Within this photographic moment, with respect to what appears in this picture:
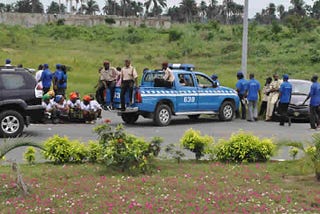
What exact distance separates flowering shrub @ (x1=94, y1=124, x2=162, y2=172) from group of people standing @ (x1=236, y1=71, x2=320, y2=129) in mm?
9575

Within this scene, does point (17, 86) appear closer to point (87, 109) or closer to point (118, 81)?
point (87, 109)

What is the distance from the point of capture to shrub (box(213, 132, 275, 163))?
966 cm

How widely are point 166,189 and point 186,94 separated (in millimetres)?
10689

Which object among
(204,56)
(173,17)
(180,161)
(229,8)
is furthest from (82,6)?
(180,161)

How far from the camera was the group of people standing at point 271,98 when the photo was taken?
56.4 feet

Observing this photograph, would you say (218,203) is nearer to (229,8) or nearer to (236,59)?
(236,59)

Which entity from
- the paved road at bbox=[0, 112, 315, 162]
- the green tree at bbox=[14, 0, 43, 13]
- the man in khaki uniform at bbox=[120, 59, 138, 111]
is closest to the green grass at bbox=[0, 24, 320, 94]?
the paved road at bbox=[0, 112, 315, 162]

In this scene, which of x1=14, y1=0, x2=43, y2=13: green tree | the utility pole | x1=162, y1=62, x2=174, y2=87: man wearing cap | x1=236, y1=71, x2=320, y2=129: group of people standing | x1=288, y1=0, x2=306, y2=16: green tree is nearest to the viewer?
x1=236, y1=71, x2=320, y2=129: group of people standing

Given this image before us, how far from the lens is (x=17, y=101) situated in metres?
14.3

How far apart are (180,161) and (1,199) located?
3529mm

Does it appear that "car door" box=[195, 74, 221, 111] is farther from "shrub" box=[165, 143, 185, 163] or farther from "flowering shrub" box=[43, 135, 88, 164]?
"flowering shrub" box=[43, 135, 88, 164]

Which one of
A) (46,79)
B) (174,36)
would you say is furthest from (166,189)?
(174,36)

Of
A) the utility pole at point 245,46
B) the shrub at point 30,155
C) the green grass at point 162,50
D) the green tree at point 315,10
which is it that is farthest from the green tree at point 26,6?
the shrub at point 30,155

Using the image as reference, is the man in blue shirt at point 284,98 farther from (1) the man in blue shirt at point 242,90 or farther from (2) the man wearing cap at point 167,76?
(2) the man wearing cap at point 167,76
